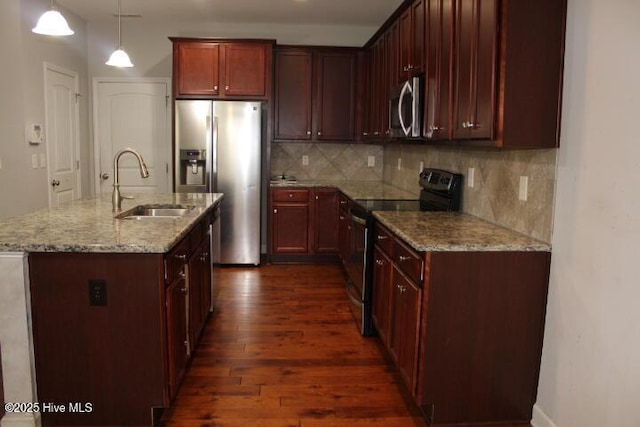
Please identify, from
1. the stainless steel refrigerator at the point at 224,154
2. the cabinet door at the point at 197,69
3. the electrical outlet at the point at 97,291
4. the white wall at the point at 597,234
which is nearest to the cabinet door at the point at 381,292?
the white wall at the point at 597,234

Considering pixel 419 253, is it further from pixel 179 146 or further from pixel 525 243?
pixel 179 146

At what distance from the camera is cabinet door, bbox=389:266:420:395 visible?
2559mm

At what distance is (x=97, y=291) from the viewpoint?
231cm

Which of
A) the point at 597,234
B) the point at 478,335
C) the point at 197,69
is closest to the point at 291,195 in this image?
the point at 197,69

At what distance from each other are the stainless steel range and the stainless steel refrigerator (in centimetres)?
177

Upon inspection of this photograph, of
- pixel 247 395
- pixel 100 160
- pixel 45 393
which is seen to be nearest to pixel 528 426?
pixel 247 395

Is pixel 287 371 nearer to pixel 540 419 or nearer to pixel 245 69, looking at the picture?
pixel 540 419

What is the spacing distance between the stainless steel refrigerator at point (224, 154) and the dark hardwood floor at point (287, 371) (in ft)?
4.03

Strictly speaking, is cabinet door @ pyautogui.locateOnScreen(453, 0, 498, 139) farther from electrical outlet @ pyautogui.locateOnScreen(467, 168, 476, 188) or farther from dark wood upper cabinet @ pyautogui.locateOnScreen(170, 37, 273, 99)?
dark wood upper cabinet @ pyautogui.locateOnScreen(170, 37, 273, 99)

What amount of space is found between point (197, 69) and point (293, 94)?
3.51ft

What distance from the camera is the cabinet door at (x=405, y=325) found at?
2.56 m

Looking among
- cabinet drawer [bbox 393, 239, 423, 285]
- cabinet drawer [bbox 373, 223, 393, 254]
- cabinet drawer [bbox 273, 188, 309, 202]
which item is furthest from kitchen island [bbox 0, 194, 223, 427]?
cabinet drawer [bbox 273, 188, 309, 202]

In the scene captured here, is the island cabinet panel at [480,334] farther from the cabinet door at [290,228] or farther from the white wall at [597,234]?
the cabinet door at [290,228]

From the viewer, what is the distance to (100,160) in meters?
6.21
